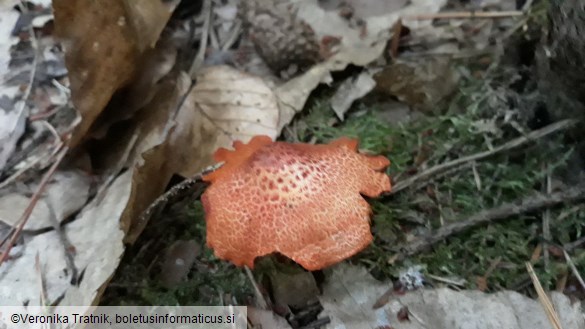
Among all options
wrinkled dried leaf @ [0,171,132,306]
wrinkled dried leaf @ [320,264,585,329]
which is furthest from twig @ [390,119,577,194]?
wrinkled dried leaf @ [0,171,132,306]

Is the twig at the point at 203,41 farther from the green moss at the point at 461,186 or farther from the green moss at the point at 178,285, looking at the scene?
the green moss at the point at 178,285

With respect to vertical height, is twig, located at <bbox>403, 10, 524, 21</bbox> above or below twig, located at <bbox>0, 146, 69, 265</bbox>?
above

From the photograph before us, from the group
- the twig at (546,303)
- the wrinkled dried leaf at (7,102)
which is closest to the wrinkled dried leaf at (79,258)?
the wrinkled dried leaf at (7,102)

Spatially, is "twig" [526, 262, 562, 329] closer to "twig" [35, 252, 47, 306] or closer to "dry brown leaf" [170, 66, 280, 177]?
"dry brown leaf" [170, 66, 280, 177]

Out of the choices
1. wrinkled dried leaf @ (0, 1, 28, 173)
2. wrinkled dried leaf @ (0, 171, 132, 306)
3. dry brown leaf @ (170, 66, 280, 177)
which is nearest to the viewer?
wrinkled dried leaf @ (0, 171, 132, 306)

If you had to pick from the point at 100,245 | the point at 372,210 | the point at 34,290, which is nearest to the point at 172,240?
the point at 100,245

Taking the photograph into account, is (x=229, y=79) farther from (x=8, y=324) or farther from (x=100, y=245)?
(x=8, y=324)

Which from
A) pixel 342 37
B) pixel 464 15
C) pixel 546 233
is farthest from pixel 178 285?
pixel 464 15

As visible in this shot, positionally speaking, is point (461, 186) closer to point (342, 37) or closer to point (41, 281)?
point (342, 37)
